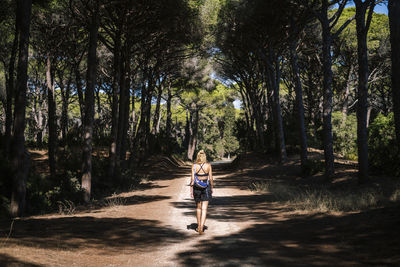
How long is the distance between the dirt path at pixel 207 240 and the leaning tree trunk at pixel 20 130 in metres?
2.02

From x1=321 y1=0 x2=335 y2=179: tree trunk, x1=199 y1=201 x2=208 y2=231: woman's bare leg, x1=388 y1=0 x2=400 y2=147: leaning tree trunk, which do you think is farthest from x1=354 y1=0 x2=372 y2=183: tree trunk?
x1=199 y1=201 x2=208 y2=231: woman's bare leg

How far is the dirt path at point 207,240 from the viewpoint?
4961 millimetres

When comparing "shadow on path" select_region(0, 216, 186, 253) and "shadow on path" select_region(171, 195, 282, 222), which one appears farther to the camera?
"shadow on path" select_region(171, 195, 282, 222)

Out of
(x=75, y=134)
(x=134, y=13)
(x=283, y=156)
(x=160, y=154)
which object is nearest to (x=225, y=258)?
(x=134, y=13)

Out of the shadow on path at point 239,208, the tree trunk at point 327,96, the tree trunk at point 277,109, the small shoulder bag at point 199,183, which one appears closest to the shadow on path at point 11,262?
the small shoulder bag at point 199,183

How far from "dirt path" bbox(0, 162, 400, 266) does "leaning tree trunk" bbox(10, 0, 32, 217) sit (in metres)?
2.02

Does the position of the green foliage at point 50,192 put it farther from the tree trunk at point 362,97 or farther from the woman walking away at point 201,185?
the tree trunk at point 362,97

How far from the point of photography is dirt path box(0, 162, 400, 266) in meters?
4.96

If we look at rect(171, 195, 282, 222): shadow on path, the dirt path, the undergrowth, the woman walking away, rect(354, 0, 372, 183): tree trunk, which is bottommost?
rect(171, 195, 282, 222): shadow on path

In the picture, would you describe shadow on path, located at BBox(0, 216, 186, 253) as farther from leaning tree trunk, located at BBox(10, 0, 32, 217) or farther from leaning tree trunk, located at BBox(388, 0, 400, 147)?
leaning tree trunk, located at BBox(388, 0, 400, 147)

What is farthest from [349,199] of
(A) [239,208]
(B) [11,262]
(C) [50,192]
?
(C) [50,192]

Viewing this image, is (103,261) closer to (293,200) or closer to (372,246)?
(372,246)

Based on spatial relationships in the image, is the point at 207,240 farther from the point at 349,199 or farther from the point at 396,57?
the point at 396,57

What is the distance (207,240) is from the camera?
6410 millimetres
